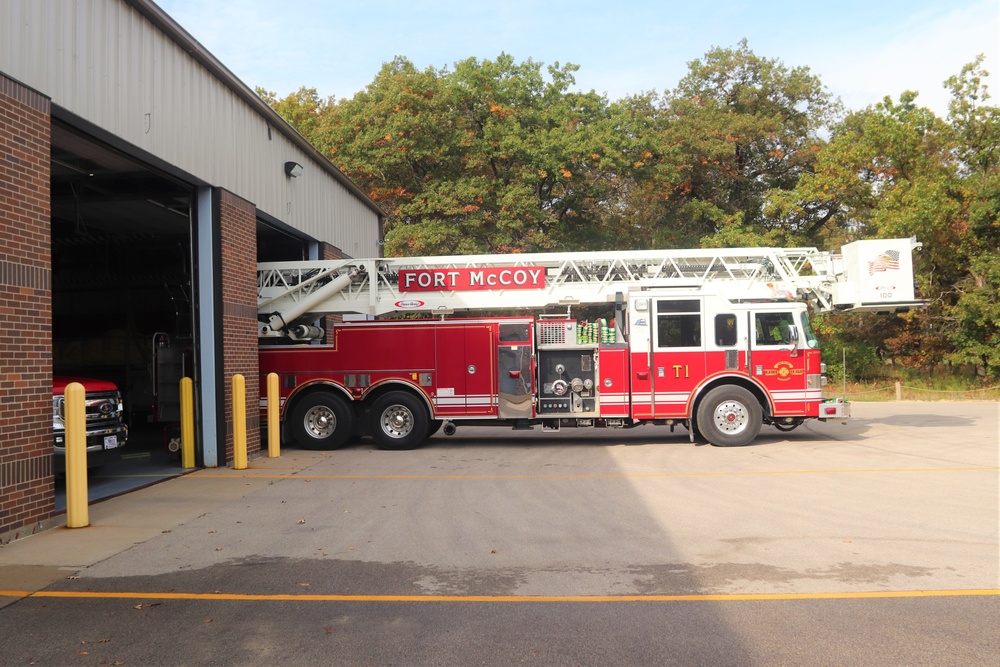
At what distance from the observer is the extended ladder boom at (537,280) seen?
47.8 ft

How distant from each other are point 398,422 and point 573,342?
3.63m

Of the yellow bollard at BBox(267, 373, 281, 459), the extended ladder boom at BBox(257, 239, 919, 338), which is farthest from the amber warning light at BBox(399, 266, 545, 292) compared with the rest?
the yellow bollard at BBox(267, 373, 281, 459)

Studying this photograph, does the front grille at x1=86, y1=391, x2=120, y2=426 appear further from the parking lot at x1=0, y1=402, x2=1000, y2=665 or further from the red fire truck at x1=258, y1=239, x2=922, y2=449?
the red fire truck at x1=258, y1=239, x2=922, y2=449

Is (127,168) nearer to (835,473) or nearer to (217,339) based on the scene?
(217,339)

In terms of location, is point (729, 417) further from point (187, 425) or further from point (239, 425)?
point (187, 425)

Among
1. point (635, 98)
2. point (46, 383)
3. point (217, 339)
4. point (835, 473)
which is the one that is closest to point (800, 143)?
point (635, 98)

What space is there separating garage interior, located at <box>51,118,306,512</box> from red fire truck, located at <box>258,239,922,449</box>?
87.3 inches

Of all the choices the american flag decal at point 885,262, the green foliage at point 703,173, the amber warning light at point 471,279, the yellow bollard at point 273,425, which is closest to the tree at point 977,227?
the green foliage at point 703,173

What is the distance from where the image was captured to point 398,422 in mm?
14625

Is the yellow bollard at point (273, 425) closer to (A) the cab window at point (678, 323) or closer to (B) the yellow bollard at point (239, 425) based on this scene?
(B) the yellow bollard at point (239, 425)

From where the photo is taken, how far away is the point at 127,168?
1179 cm

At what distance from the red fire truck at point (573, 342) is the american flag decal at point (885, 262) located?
36mm

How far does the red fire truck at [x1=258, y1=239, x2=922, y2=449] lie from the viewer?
46.1 ft

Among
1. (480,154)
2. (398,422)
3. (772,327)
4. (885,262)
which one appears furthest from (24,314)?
(480,154)
